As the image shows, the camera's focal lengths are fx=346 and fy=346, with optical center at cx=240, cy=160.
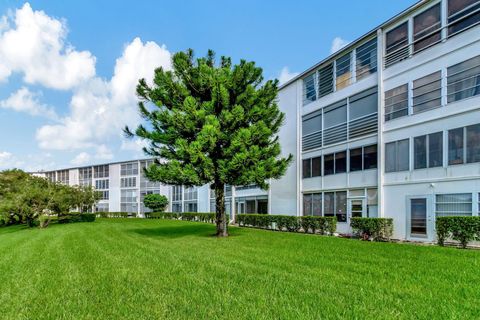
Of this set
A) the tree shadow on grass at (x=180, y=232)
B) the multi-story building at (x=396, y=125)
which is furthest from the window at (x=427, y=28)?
the tree shadow on grass at (x=180, y=232)

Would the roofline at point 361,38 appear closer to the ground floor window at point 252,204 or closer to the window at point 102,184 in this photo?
the ground floor window at point 252,204

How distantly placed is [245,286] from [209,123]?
9482 millimetres

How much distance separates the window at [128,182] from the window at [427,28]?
58.0 meters

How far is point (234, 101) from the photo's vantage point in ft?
54.5

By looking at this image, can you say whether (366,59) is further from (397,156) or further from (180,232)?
(180,232)

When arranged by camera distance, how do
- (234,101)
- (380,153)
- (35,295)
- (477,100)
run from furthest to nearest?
(380,153), (234,101), (477,100), (35,295)

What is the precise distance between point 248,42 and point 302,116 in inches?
361

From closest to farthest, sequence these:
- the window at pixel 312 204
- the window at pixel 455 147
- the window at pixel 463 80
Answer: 1. the window at pixel 463 80
2. the window at pixel 455 147
3. the window at pixel 312 204

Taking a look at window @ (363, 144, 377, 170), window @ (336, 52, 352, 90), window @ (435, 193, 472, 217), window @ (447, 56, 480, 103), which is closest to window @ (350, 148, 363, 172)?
window @ (363, 144, 377, 170)

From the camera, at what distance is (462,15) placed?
14.9 m

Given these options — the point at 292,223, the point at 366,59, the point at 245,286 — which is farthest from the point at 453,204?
the point at 245,286

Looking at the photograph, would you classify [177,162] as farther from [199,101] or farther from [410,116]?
[410,116]

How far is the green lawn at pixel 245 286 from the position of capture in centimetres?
502

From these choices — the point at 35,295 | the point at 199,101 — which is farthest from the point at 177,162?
the point at 35,295
